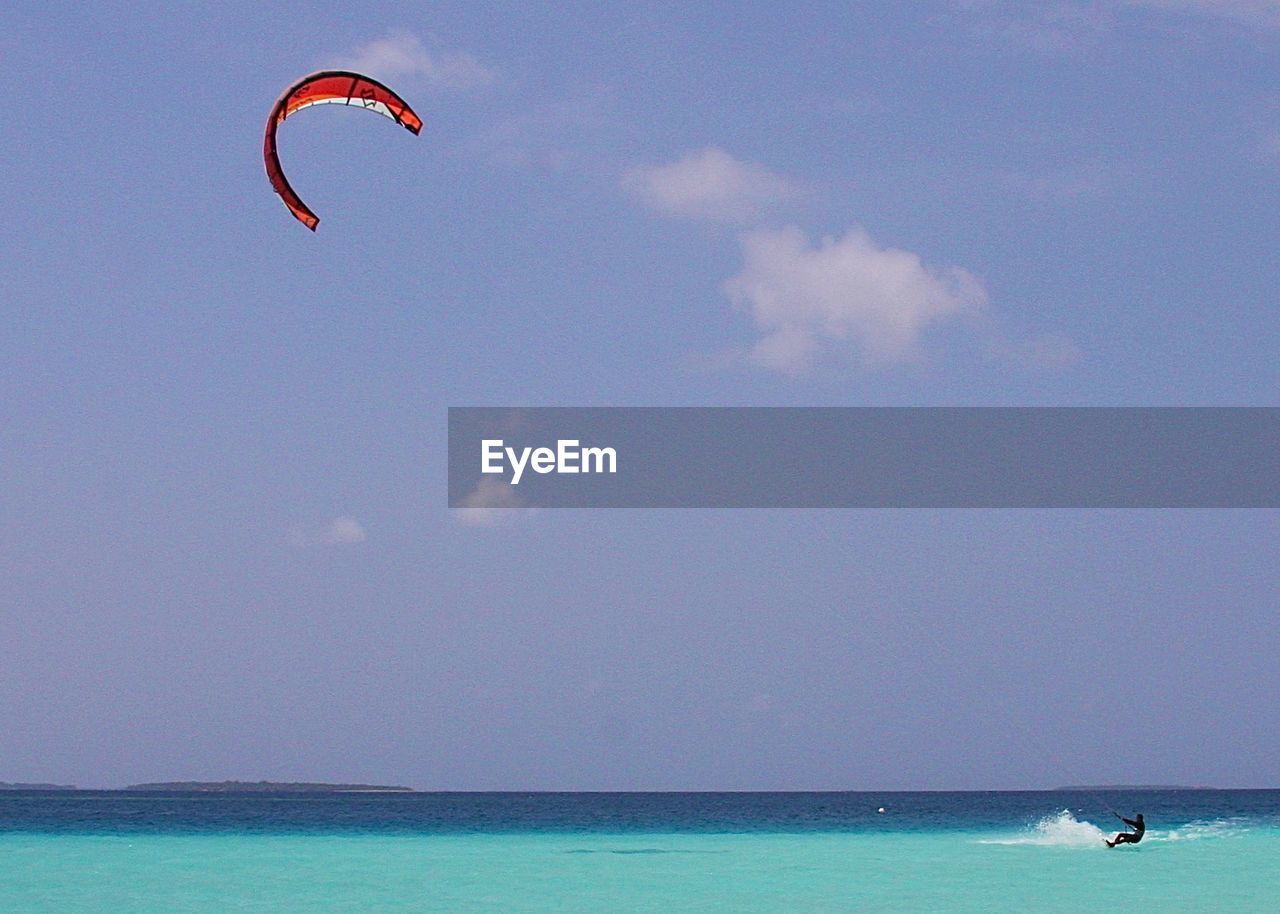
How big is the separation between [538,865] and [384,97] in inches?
664

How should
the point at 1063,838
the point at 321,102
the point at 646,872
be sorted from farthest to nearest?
1. the point at 1063,838
2. the point at 646,872
3. the point at 321,102

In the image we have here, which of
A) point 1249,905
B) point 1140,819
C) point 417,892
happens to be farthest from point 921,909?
point 1140,819

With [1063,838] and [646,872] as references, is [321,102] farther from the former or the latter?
[1063,838]

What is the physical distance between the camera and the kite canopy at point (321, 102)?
11.5 meters

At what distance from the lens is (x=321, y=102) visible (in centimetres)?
1277

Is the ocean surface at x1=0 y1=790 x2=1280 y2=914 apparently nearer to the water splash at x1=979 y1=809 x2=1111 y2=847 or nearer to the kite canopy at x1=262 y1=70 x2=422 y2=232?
the water splash at x1=979 y1=809 x2=1111 y2=847

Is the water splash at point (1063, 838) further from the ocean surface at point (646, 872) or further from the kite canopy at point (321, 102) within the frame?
the kite canopy at point (321, 102)

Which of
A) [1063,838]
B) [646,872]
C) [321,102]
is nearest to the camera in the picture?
[321,102]

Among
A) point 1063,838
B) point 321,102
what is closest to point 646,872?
point 1063,838

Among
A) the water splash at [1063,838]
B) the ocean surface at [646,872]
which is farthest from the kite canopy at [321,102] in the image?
the water splash at [1063,838]

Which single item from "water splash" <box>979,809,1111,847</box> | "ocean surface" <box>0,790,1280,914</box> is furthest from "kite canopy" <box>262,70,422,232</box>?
"water splash" <box>979,809,1111,847</box>

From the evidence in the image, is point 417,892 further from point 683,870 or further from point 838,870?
point 838,870

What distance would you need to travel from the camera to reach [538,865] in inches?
993

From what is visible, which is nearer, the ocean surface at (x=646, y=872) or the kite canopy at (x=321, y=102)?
the kite canopy at (x=321, y=102)
